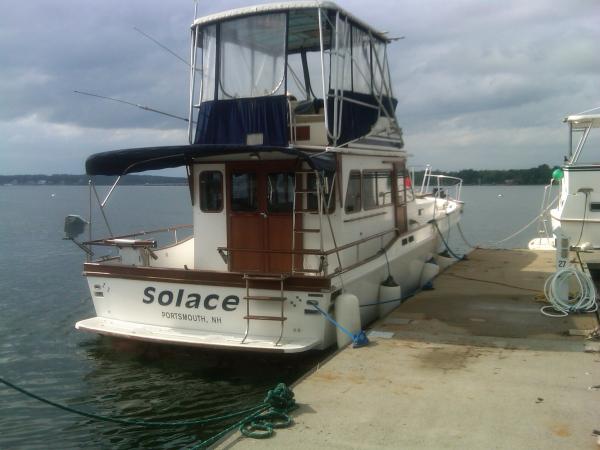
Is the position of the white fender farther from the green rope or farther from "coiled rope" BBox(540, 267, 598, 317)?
the green rope

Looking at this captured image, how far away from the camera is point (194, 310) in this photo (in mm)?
7688

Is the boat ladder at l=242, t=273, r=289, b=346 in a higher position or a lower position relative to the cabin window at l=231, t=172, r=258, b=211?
lower

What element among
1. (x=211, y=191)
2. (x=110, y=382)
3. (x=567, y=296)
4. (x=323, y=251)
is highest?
(x=211, y=191)

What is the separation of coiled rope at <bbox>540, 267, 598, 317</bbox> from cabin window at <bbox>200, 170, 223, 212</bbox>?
4900 millimetres

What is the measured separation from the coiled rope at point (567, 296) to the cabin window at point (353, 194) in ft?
9.84

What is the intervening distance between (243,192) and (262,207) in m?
0.38

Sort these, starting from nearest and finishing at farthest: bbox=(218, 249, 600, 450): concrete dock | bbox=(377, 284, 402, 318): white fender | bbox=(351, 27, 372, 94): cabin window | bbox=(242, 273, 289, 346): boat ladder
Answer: bbox=(218, 249, 600, 450): concrete dock
bbox=(242, 273, 289, 346): boat ladder
bbox=(377, 284, 402, 318): white fender
bbox=(351, 27, 372, 94): cabin window

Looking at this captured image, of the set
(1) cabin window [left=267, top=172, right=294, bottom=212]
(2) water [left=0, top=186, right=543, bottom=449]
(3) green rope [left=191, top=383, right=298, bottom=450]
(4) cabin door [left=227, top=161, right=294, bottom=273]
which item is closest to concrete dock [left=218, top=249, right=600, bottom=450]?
(3) green rope [left=191, top=383, right=298, bottom=450]

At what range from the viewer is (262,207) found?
8367 mm

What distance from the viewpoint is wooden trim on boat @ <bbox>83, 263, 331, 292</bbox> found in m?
7.17

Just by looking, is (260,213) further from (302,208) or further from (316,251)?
(316,251)

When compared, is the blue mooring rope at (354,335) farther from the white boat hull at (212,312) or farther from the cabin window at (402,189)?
the cabin window at (402,189)

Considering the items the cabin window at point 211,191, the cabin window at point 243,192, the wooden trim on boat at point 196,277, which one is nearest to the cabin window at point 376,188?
the cabin window at point 243,192

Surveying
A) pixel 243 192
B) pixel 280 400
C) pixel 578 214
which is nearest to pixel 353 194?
pixel 243 192
